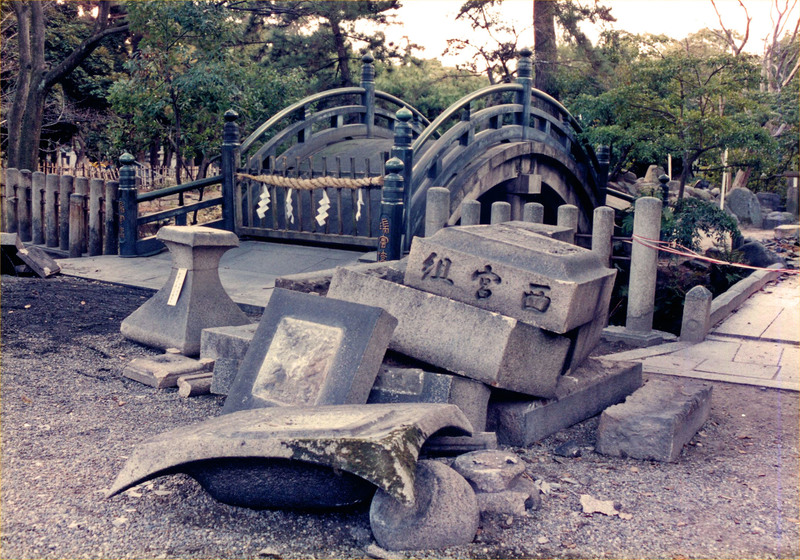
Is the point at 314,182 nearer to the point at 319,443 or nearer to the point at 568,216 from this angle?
the point at 568,216

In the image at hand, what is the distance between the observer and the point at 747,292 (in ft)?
29.9

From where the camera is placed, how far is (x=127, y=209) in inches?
381

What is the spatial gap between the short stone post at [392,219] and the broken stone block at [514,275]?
3.54 metres

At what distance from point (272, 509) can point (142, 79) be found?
12.2 metres

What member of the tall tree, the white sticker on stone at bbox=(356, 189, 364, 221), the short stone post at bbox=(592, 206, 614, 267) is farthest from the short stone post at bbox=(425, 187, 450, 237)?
the tall tree

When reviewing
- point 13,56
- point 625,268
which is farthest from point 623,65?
point 13,56

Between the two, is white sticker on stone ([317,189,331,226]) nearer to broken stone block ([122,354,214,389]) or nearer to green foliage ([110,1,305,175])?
green foliage ([110,1,305,175])

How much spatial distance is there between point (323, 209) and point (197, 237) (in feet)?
14.9

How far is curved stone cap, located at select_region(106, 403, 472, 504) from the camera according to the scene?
108 inches

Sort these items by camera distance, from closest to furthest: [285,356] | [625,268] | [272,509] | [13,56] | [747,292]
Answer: [272,509] < [285,356] < [747,292] < [625,268] < [13,56]

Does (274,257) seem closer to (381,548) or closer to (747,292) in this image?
(747,292)

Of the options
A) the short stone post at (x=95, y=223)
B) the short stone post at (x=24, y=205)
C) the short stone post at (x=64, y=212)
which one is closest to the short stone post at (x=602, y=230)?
the short stone post at (x=95, y=223)

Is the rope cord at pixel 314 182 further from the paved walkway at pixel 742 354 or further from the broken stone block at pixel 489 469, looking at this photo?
the broken stone block at pixel 489 469

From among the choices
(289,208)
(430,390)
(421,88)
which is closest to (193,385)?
(430,390)
